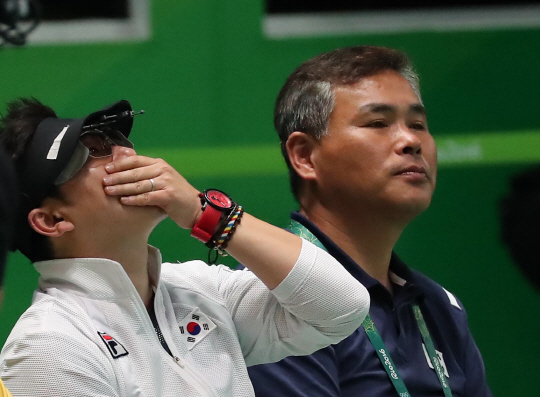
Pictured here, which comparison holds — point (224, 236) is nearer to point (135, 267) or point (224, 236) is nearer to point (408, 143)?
point (135, 267)

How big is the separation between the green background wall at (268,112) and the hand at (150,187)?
2071 millimetres

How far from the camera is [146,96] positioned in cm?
395

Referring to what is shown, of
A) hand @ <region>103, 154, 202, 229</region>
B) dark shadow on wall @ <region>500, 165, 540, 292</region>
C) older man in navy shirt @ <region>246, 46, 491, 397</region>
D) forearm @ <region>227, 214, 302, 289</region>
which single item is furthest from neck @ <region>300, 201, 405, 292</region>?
dark shadow on wall @ <region>500, 165, 540, 292</region>

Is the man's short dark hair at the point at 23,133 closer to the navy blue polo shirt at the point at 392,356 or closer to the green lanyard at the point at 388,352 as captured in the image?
the navy blue polo shirt at the point at 392,356

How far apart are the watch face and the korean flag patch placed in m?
0.24

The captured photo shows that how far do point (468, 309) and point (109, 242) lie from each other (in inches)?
111

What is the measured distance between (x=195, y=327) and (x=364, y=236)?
791 millimetres

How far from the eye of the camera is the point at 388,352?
226cm

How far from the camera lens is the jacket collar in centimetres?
172

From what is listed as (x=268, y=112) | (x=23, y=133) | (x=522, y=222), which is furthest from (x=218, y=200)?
(x=522, y=222)

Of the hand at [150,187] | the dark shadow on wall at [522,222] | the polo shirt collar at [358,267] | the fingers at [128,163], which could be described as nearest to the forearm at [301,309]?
the hand at [150,187]

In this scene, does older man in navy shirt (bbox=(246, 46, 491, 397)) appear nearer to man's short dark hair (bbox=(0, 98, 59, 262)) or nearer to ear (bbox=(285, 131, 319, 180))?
ear (bbox=(285, 131, 319, 180))

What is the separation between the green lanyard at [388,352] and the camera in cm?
221

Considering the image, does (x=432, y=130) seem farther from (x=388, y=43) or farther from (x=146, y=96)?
(x=146, y=96)
